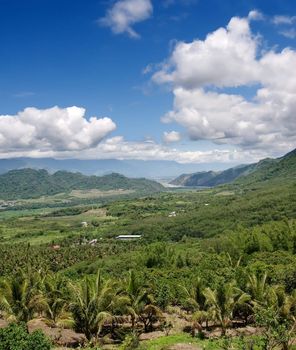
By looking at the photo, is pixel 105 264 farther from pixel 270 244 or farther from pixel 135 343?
pixel 135 343

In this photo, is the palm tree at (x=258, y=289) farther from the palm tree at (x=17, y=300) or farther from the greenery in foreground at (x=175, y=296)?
the palm tree at (x=17, y=300)

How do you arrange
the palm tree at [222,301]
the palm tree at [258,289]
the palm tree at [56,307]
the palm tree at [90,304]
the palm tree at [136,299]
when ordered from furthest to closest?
the palm tree at [258,289], the palm tree at [56,307], the palm tree at [136,299], the palm tree at [222,301], the palm tree at [90,304]

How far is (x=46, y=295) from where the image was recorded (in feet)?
159

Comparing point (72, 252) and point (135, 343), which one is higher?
point (135, 343)

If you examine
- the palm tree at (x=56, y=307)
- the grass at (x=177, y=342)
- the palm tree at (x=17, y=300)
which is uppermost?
the palm tree at (x=17, y=300)

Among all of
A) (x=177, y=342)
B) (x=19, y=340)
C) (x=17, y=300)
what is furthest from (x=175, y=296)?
(x=19, y=340)

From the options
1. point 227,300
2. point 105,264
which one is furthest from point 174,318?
point 105,264

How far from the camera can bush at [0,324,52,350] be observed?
96.9ft

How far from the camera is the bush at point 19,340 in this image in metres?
29.5

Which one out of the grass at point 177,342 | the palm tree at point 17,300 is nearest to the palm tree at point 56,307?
the palm tree at point 17,300

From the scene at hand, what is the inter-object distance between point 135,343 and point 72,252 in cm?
10358

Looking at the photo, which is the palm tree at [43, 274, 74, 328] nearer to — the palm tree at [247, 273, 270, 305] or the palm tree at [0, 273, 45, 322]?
the palm tree at [0, 273, 45, 322]

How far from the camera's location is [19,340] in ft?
98.2

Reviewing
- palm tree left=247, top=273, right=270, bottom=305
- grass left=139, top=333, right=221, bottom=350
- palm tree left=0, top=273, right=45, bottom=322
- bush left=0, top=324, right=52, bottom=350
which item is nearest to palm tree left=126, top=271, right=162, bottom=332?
grass left=139, top=333, right=221, bottom=350
